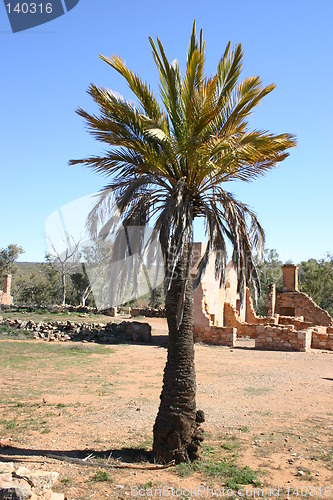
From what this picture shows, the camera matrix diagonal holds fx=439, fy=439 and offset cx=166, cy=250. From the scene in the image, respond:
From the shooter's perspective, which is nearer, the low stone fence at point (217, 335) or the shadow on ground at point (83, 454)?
the shadow on ground at point (83, 454)

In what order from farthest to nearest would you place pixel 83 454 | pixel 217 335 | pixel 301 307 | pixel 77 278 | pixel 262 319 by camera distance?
pixel 77 278, pixel 301 307, pixel 262 319, pixel 217 335, pixel 83 454

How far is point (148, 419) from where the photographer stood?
8523 mm

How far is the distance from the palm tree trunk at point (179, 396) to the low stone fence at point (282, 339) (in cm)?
1473

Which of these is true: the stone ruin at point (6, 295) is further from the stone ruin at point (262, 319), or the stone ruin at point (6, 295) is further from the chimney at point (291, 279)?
the chimney at point (291, 279)

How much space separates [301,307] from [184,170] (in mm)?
27497

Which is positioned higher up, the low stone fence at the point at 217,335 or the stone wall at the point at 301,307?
the stone wall at the point at 301,307

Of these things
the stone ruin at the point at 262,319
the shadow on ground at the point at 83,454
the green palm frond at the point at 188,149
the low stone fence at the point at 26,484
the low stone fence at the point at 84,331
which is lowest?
the shadow on ground at the point at 83,454

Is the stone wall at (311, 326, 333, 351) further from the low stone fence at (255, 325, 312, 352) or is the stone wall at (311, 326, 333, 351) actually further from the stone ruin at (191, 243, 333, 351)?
the low stone fence at (255, 325, 312, 352)

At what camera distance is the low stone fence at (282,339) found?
789 inches

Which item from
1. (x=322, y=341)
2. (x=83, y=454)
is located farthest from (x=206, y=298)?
(x=83, y=454)

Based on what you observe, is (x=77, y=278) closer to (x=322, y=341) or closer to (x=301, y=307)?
(x=301, y=307)

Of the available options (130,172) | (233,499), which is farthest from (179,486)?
(130,172)

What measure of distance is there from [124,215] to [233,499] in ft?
13.9

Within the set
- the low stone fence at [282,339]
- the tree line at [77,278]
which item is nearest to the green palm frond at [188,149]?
the low stone fence at [282,339]
